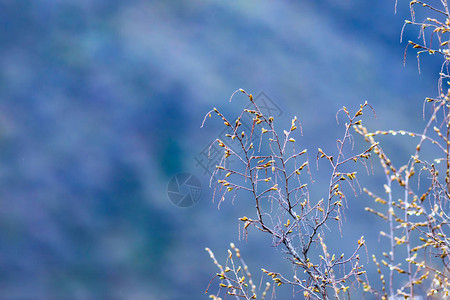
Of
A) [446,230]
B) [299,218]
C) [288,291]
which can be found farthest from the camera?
[446,230]

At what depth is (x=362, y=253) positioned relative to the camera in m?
3.65

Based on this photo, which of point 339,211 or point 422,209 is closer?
point 422,209

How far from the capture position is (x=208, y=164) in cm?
352

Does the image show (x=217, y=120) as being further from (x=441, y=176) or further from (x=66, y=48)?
(x=441, y=176)

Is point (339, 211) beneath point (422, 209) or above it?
above

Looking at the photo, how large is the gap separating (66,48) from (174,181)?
1.42 metres

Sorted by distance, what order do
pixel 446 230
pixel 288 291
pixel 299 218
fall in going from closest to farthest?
pixel 299 218, pixel 288 291, pixel 446 230

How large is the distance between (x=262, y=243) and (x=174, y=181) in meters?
0.86

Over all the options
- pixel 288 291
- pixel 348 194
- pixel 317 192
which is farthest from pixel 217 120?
pixel 288 291

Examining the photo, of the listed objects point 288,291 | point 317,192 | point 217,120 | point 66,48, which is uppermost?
point 66,48

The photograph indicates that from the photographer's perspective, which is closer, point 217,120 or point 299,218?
point 299,218

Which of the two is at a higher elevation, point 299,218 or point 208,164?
point 208,164

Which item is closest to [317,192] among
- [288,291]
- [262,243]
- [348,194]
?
[348,194]

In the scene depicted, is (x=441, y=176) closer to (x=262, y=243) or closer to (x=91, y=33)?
(x=262, y=243)
